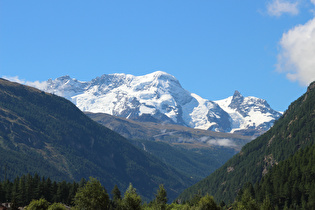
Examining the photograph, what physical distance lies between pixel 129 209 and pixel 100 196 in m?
10.6

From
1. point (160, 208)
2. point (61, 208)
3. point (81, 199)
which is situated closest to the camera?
point (81, 199)

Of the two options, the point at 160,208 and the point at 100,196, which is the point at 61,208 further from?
the point at 160,208

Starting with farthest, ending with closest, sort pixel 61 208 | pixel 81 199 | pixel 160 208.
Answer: pixel 160 208
pixel 61 208
pixel 81 199

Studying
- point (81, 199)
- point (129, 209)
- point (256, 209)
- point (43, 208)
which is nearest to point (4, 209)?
point (43, 208)

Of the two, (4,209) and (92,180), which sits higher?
(92,180)

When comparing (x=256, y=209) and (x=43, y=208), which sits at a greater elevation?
(x=256, y=209)

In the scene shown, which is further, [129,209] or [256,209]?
[256,209]

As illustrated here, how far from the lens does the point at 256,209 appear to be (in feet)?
593

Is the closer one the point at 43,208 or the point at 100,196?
the point at 100,196

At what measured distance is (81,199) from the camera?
162 meters

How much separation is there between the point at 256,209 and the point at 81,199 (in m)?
62.9

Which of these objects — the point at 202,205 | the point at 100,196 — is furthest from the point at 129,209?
the point at 202,205

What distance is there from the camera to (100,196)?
163 m

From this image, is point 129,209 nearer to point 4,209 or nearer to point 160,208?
point 160,208
